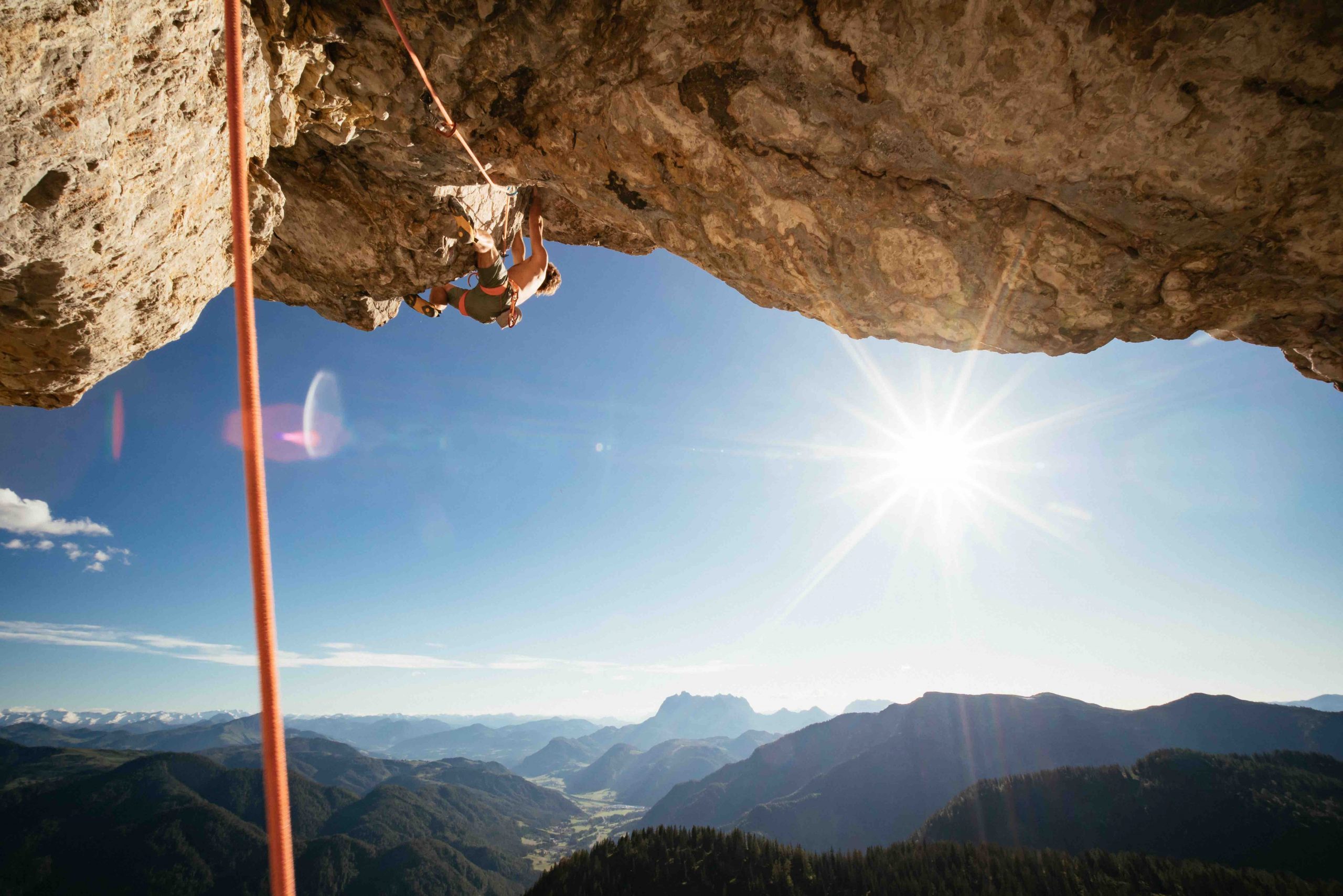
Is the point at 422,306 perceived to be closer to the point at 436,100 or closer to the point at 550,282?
the point at 550,282

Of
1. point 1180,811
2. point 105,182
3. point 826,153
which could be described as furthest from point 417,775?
point 826,153

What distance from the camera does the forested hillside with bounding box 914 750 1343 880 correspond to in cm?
4944

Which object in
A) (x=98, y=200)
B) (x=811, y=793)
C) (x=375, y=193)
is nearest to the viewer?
(x=98, y=200)

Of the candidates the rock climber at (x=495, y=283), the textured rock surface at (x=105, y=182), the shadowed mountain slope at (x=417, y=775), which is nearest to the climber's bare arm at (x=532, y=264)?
the rock climber at (x=495, y=283)

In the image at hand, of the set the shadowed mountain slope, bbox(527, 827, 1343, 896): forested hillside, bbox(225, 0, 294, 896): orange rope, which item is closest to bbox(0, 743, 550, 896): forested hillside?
the shadowed mountain slope

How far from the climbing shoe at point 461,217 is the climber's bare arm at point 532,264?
36.8 inches

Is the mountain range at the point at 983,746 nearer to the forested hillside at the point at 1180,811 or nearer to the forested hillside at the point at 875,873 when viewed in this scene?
the forested hillside at the point at 1180,811

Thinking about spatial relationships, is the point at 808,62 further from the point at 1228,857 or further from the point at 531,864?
the point at 531,864

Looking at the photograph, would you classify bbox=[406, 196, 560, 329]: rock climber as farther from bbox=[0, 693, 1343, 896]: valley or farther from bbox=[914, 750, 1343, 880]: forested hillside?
bbox=[914, 750, 1343, 880]: forested hillside

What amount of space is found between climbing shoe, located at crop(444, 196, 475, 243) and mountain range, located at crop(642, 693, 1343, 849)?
11790cm

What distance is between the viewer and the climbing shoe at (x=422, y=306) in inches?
271

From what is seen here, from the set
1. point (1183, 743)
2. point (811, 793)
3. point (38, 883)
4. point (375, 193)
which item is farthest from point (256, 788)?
point (1183, 743)

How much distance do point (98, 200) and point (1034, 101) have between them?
212 inches

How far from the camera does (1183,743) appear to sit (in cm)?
9781
